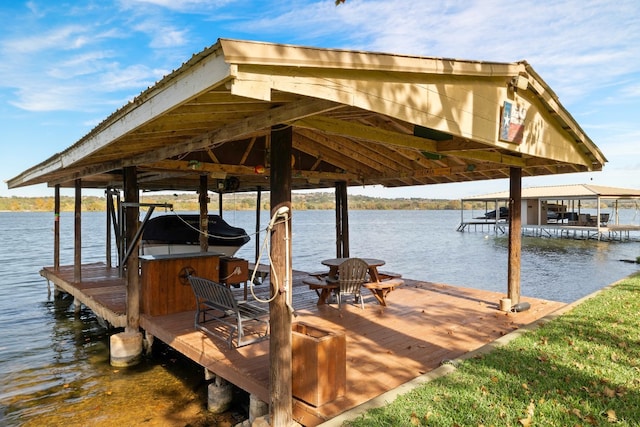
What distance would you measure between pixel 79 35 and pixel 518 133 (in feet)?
44.5

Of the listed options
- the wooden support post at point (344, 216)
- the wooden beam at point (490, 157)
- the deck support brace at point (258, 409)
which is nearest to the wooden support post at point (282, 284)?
the deck support brace at point (258, 409)

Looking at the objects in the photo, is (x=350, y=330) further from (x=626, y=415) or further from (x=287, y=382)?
(x=626, y=415)

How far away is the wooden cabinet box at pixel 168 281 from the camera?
6.67m

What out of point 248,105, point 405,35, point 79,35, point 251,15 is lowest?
point 248,105

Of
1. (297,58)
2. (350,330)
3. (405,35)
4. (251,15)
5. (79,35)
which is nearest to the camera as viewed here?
(297,58)

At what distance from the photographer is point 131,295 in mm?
6645

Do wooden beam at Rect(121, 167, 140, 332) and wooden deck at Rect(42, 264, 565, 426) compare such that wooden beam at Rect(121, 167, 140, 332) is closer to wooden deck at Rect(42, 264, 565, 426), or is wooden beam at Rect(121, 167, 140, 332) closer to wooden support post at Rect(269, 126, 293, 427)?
wooden deck at Rect(42, 264, 565, 426)

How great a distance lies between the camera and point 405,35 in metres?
6.41

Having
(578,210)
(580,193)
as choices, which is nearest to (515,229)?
(580,193)

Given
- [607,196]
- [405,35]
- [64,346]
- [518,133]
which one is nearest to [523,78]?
[518,133]

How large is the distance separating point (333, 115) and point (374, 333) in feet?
10.9

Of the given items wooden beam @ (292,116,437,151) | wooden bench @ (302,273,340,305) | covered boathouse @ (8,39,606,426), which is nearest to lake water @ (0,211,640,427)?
covered boathouse @ (8,39,606,426)

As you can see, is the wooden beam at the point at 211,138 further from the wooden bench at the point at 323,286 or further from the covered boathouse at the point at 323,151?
the wooden bench at the point at 323,286

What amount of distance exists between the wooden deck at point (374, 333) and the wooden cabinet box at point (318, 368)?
0.31 feet
